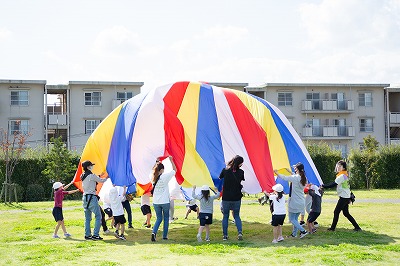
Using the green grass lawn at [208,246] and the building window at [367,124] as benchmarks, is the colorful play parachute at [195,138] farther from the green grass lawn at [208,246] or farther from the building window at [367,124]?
the building window at [367,124]

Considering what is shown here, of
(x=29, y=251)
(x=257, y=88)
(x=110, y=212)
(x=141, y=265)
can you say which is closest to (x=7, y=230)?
(x=110, y=212)

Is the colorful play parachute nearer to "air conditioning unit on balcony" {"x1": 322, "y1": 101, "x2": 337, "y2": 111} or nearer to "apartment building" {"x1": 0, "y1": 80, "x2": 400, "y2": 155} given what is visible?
"apartment building" {"x1": 0, "y1": 80, "x2": 400, "y2": 155}

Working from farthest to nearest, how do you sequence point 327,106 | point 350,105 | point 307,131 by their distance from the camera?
point 350,105, point 327,106, point 307,131

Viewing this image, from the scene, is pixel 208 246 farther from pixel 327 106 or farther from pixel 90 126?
pixel 327 106

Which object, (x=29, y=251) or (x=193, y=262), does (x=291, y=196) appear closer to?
(x=193, y=262)

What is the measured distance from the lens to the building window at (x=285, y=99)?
50.3 m

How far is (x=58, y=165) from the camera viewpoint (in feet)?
98.8

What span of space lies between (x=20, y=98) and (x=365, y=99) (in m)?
27.9

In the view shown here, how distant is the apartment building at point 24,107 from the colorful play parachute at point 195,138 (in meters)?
31.5

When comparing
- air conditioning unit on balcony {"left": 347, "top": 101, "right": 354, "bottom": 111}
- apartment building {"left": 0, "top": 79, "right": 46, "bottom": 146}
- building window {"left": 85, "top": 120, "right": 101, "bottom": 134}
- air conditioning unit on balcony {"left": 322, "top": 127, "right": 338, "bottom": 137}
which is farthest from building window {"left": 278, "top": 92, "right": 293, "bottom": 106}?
apartment building {"left": 0, "top": 79, "right": 46, "bottom": 146}

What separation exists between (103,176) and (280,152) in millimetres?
4194

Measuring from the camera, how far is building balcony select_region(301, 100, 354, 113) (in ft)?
165

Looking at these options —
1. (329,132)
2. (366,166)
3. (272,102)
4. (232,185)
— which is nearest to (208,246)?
(232,185)

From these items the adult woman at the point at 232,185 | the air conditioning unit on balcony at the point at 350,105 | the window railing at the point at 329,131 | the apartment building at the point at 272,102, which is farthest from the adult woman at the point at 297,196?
the air conditioning unit on balcony at the point at 350,105
